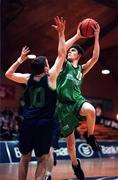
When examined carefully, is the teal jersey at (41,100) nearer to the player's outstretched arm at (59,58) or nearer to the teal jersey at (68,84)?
the player's outstretched arm at (59,58)

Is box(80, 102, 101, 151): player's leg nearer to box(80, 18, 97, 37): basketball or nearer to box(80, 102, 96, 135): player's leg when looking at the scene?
box(80, 102, 96, 135): player's leg

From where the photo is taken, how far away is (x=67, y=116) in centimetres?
602

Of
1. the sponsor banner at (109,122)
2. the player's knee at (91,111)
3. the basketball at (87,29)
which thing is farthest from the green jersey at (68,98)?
the sponsor banner at (109,122)

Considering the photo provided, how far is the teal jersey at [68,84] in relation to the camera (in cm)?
597

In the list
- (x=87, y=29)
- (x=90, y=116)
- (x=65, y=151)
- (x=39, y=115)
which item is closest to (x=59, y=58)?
(x=39, y=115)

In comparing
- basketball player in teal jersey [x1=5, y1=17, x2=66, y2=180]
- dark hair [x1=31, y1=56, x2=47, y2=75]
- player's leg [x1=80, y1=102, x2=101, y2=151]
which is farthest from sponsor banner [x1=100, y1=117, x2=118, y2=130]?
dark hair [x1=31, y1=56, x2=47, y2=75]

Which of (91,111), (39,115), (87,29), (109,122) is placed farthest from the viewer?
(109,122)

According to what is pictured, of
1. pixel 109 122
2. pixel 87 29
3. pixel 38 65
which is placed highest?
pixel 87 29

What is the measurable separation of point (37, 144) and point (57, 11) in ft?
24.4

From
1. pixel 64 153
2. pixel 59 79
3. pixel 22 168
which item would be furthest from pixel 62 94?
pixel 64 153

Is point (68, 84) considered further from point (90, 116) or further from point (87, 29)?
point (87, 29)

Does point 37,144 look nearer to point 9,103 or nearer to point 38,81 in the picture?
point 38,81

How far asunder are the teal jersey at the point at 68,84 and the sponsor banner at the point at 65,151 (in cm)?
411

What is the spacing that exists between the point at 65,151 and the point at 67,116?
4.95m
